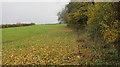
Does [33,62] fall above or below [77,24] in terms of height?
below

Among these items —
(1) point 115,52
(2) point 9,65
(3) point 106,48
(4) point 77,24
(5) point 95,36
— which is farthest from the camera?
(4) point 77,24

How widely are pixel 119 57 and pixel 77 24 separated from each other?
720 cm

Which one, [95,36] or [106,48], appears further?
[95,36]

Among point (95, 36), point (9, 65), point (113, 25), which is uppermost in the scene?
point (113, 25)

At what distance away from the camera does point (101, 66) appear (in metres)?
4.93

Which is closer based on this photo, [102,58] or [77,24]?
[102,58]

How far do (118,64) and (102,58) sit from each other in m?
0.82

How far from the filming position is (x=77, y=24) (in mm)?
12414

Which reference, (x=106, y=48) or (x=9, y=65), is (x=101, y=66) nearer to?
(x=106, y=48)

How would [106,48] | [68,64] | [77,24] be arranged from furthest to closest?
1. [77,24]
2. [106,48]
3. [68,64]

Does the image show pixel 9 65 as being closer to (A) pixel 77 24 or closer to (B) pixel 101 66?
(B) pixel 101 66

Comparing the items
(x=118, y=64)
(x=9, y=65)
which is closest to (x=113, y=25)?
(x=118, y=64)

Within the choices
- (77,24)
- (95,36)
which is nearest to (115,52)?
(95,36)

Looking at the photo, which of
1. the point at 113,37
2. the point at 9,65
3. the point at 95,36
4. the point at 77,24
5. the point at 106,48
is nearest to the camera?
the point at 113,37
